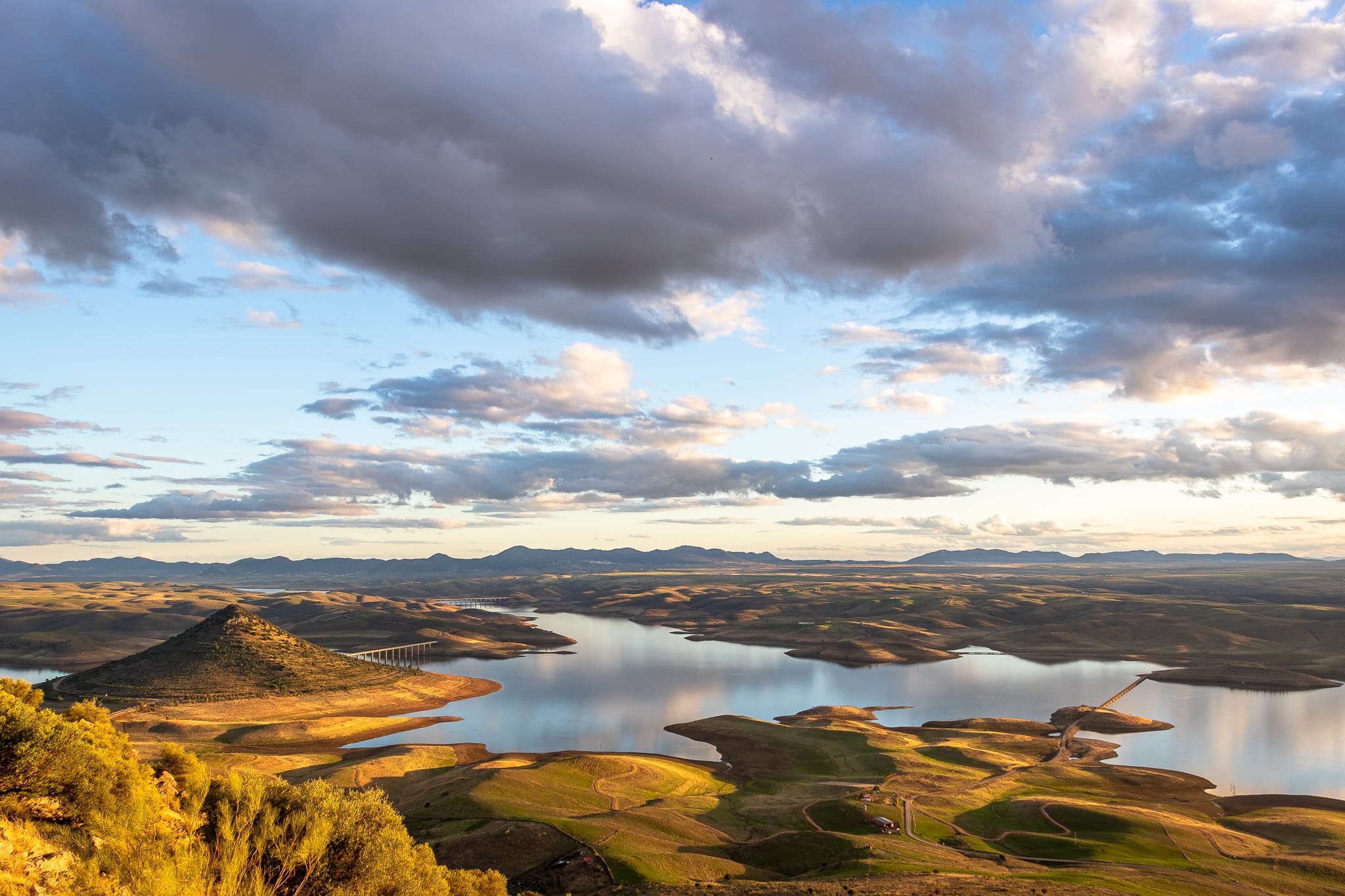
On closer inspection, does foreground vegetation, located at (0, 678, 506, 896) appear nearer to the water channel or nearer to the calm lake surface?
the water channel

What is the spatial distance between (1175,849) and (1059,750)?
48394 mm

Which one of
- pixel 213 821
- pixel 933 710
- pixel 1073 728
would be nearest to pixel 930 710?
pixel 933 710

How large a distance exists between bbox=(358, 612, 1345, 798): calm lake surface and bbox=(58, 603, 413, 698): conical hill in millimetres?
28412

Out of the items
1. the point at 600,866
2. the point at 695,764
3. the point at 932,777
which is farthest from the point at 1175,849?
the point at 695,764

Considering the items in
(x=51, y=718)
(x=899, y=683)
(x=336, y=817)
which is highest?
(x=51, y=718)

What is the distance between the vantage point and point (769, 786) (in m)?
93.9

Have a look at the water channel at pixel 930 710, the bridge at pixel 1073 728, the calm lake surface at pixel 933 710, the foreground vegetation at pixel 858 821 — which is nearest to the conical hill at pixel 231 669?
the calm lake surface at pixel 933 710

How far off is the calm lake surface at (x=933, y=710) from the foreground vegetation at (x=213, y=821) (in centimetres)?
8164

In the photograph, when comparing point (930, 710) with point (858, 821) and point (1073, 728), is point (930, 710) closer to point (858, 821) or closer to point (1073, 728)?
point (1073, 728)

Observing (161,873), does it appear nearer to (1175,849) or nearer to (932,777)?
(1175,849)

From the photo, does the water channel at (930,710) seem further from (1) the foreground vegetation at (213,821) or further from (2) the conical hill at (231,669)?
(1) the foreground vegetation at (213,821)

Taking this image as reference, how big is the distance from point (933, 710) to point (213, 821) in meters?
134

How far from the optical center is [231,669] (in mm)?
160625

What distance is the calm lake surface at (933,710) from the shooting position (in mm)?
112188
